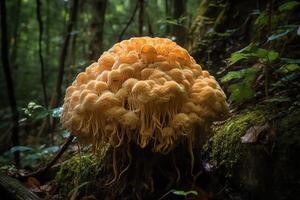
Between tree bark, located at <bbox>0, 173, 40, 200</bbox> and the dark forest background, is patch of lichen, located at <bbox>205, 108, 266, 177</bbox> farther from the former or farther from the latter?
tree bark, located at <bbox>0, 173, 40, 200</bbox>

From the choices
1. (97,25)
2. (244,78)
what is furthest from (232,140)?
(97,25)

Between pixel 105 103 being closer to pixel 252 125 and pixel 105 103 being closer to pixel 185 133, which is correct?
pixel 185 133

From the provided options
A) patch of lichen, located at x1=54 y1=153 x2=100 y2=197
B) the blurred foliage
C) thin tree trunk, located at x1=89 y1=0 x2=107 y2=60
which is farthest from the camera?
thin tree trunk, located at x1=89 y1=0 x2=107 y2=60

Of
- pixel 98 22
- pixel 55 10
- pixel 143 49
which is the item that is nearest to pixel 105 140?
pixel 143 49

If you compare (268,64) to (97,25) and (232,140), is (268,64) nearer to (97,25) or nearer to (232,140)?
(232,140)

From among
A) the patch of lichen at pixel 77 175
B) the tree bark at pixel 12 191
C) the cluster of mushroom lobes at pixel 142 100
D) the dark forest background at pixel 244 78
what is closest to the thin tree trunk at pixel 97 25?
the dark forest background at pixel 244 78

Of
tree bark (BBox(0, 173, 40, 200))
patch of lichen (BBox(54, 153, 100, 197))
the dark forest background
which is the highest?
the dark forest background

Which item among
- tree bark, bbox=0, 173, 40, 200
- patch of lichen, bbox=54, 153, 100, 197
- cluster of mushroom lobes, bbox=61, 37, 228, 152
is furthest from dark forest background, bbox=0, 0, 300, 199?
tree bark, bbox=0, 173, 40, 200
